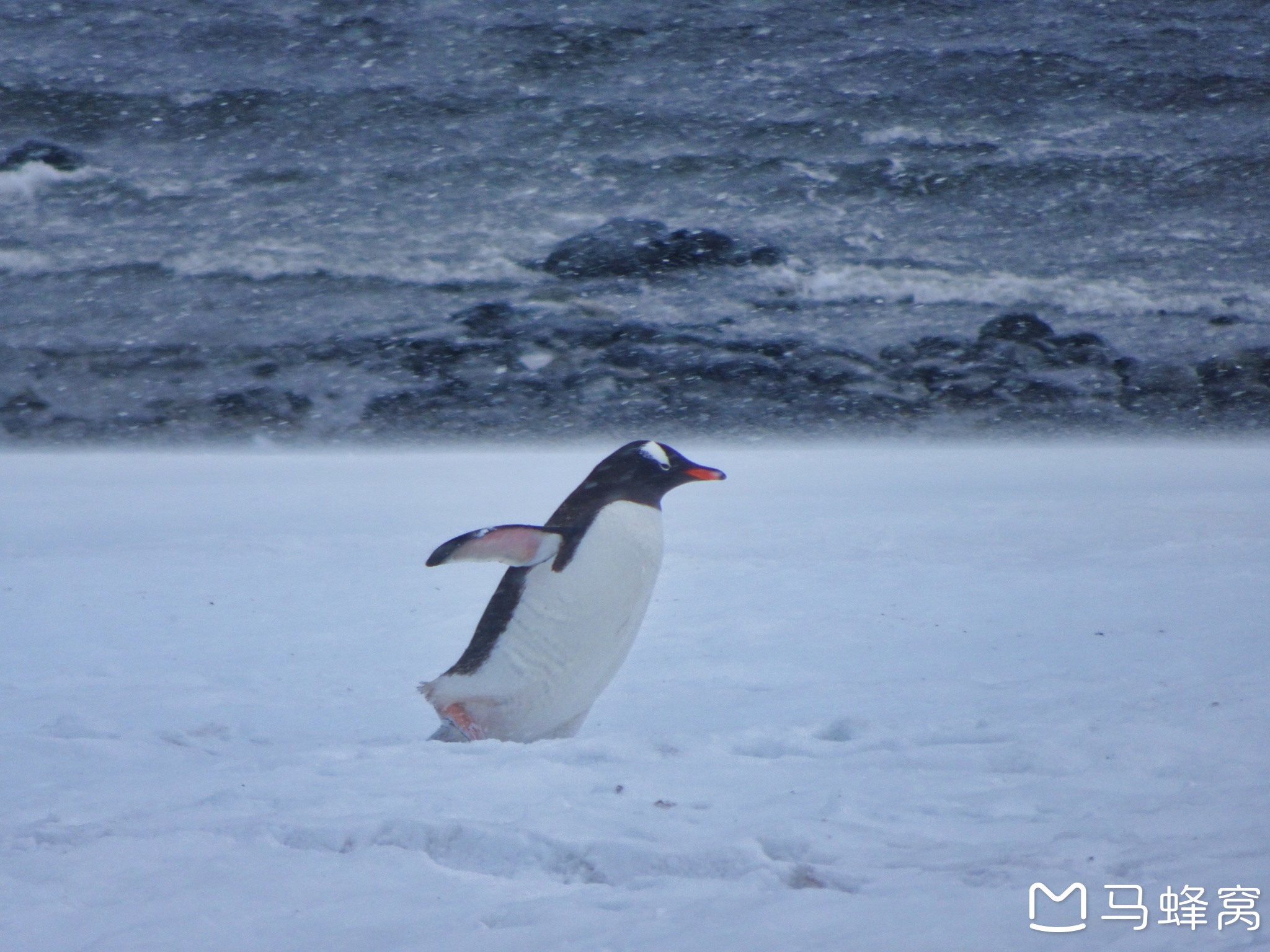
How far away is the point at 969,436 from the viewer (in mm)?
5680

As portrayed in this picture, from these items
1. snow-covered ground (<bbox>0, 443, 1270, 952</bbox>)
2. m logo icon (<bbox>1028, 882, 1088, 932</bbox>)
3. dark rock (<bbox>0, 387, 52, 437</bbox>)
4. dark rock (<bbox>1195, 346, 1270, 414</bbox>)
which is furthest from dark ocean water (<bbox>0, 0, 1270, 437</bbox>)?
m logo icon (<bbox>1028, 882, 1088, 932</bbox>)

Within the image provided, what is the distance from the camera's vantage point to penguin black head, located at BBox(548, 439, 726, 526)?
2346 mm

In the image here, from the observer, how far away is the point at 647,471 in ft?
7.71

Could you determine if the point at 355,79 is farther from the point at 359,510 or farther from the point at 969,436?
the point at 969,436

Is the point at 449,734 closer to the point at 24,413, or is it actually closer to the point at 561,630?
the point at 561,630

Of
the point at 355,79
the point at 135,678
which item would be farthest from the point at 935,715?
the point at 355,79

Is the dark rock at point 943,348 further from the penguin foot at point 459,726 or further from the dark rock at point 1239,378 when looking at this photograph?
the penguin foot at point 459,726

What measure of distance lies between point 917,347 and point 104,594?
4.35 meters

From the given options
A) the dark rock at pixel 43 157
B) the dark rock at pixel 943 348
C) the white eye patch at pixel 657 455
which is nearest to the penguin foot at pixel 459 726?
the white eye patch at pixel 657 455

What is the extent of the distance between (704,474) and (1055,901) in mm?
1187

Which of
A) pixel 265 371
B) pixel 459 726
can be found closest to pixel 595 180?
pixel 265 371

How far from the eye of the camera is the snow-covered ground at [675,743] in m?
1.34

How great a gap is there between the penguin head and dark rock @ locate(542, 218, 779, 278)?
10.9 feet

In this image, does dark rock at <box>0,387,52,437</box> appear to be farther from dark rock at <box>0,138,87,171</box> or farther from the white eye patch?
the white eye patch
